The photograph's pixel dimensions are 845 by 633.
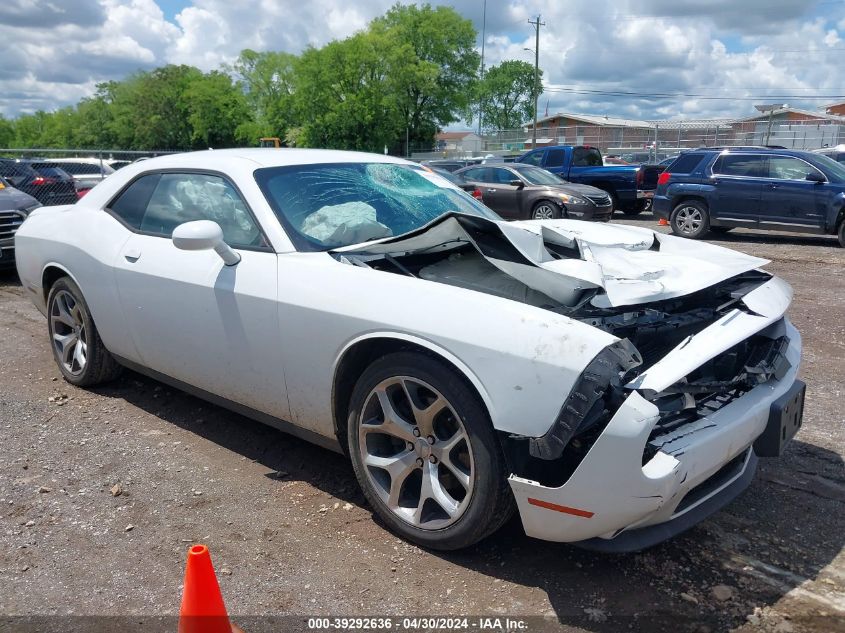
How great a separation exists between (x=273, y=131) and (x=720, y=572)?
2738 inches

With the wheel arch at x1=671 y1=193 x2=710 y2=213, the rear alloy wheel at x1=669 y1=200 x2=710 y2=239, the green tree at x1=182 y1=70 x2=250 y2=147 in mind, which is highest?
the green tree at x1=182 y1=70 x2=250 y2=147

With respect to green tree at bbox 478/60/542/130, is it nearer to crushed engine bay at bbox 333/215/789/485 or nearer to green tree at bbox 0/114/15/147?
green tree at bbox 0/114/15/147

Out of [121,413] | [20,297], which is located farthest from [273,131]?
[121,413]

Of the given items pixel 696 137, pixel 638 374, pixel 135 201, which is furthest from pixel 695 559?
pixel 696 137

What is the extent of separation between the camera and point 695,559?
2.78 metres

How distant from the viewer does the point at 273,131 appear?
222 feet

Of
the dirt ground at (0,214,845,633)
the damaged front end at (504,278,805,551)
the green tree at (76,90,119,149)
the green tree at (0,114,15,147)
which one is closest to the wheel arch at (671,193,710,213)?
the dirt ground at (0,214,845,633)

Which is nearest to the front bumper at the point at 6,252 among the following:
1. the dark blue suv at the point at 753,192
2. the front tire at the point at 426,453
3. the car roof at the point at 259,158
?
the car roof at the point at 259,158

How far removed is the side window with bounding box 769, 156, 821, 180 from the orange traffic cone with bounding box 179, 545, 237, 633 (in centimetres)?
1234

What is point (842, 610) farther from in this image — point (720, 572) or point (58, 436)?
point (58, 436)

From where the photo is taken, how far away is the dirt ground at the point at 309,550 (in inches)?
98.7

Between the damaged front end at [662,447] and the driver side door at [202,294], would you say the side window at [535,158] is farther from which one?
the damaged front end at [662,447]

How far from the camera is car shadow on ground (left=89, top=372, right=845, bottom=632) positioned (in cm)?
247

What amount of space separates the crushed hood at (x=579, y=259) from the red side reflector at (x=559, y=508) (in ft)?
2.72
